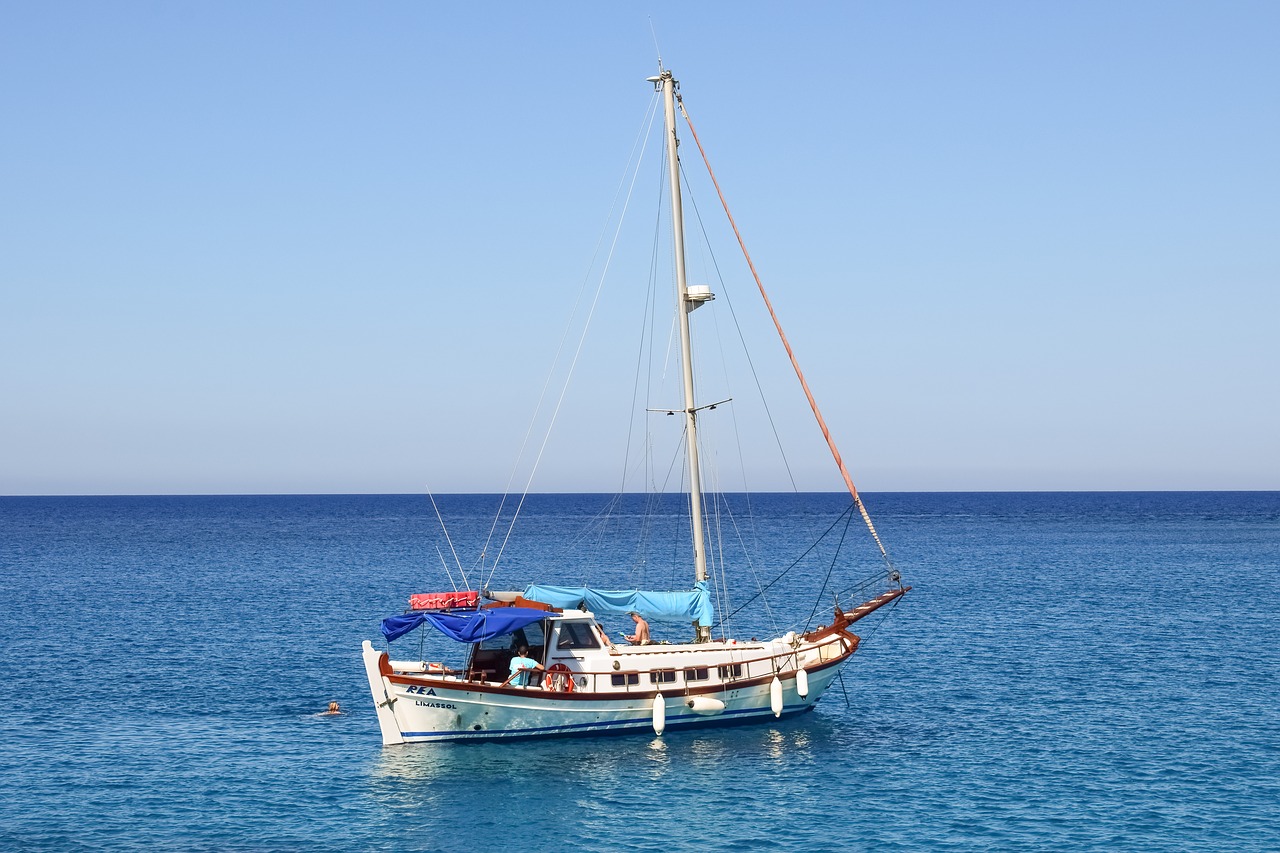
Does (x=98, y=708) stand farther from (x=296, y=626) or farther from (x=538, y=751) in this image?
(x=296, y=626)

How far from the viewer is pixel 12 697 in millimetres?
44562

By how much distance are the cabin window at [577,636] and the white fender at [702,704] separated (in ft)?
11.4

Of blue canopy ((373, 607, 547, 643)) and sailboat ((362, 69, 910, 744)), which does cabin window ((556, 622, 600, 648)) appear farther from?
blue canopy ((373, 607, 547, 643))

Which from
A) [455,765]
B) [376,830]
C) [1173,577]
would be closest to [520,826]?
[376,830]

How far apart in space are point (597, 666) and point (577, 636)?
116cm

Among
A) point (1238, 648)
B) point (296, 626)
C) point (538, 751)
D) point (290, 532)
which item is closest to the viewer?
point (538, 751)

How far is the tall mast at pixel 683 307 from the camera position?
132 feet

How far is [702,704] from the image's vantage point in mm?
37938

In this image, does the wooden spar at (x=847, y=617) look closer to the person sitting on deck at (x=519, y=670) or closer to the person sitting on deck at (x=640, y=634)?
the person sitting on deck at (x=640, y=634)

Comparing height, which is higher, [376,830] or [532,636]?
[532,636]

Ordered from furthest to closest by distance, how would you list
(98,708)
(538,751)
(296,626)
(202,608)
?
(202,608)
(296,626)
(98,708)
(538,751)

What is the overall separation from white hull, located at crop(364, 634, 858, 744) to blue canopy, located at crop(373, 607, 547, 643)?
1.37 meters

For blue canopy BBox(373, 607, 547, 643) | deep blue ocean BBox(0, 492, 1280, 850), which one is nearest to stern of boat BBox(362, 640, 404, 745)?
deep blue ocean BBox(0, 492, 1280, 850)

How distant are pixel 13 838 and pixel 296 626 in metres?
36.8
